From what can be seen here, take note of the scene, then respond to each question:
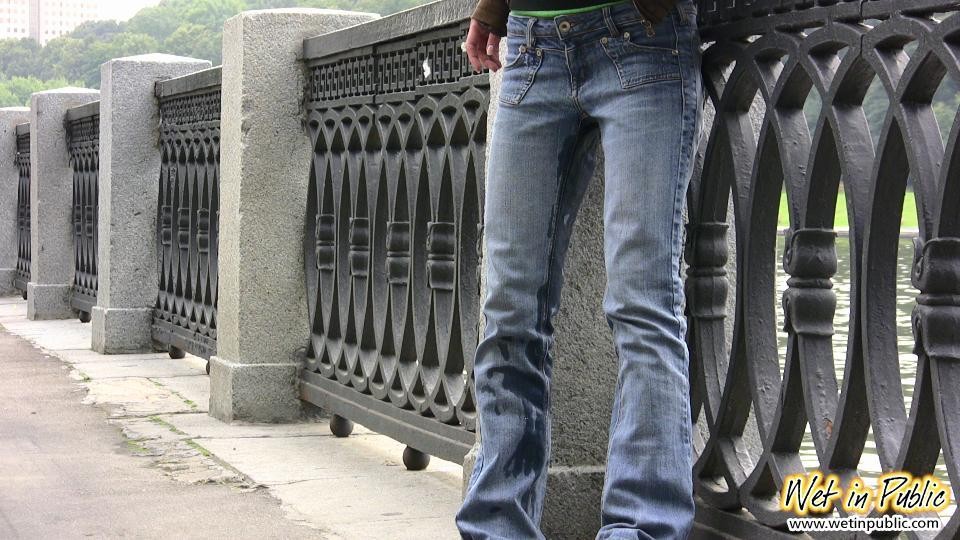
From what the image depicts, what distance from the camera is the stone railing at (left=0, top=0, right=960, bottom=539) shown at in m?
2.47

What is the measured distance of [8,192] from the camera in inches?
504

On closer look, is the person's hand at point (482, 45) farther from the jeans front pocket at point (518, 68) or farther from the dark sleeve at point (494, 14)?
the jeans front pocket at point (518, 68)

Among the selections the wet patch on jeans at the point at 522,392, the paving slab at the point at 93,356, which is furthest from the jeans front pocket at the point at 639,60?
the paving slab at the point at 93,356

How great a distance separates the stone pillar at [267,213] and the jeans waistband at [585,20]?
2.84 metres

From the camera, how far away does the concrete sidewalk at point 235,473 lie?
371 cm

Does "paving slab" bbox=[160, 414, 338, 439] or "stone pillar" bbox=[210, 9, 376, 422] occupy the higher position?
"stone pillar" bbox=[210, 9, 376, 422]

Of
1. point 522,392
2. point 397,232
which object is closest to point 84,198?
point 397,232

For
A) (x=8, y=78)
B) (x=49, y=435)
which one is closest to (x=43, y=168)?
(x=49, y=435)

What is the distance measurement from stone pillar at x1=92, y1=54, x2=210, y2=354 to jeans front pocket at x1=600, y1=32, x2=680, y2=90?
220 inches

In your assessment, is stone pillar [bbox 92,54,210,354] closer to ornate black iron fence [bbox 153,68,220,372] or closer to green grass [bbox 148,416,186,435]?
ornate black iron fence [bbox 153,68,220,372]

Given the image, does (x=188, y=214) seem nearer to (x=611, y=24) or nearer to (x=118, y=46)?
(x=611, y=24)

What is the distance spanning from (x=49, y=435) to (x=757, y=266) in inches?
124

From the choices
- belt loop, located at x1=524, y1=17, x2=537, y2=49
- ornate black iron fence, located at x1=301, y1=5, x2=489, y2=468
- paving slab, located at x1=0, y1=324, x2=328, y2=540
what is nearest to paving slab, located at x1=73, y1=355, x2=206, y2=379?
paving slab, located at x1=0, y1=324, x2=328, y2=540

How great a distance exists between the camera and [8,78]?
→ 115312 millimetres
